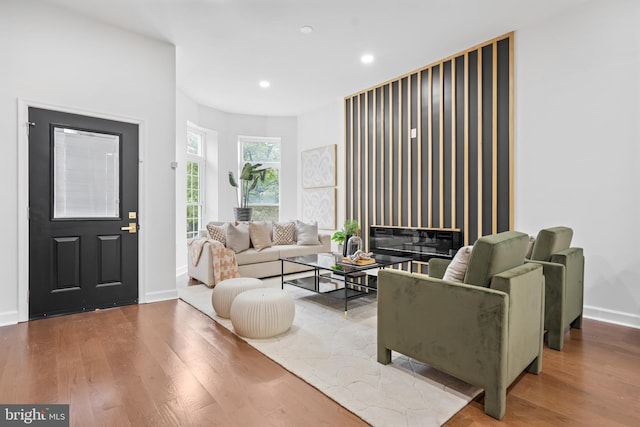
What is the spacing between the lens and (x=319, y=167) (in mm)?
6551

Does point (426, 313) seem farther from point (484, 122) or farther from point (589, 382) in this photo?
point (484, 122)

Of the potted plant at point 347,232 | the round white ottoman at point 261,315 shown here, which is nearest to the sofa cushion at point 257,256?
the potted plant at point 347,232

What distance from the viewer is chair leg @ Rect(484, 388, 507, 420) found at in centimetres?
168

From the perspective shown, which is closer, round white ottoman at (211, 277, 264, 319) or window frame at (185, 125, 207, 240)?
round white ottoman at (211, 277, 264, 319)

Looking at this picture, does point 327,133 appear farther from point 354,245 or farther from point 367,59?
point 354,245

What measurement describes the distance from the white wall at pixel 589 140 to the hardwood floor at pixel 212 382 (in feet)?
1.98

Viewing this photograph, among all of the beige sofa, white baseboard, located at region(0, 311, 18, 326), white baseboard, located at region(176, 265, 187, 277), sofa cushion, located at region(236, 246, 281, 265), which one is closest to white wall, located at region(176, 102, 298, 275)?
white baseboard, located at region(176, 265, 187, 277)

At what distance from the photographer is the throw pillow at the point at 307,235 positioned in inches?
218

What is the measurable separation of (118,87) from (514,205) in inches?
184

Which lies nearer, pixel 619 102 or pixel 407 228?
pixel 619 102

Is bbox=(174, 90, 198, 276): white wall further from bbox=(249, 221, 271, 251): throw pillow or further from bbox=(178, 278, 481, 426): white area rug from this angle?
bbox=(178, 278, 481, 426): white area rug

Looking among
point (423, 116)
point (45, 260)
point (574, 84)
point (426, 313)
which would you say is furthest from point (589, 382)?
point (45, 260)

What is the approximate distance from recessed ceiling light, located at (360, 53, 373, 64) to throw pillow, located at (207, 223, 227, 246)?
3.06 meters

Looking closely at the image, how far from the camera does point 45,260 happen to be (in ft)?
10.7
